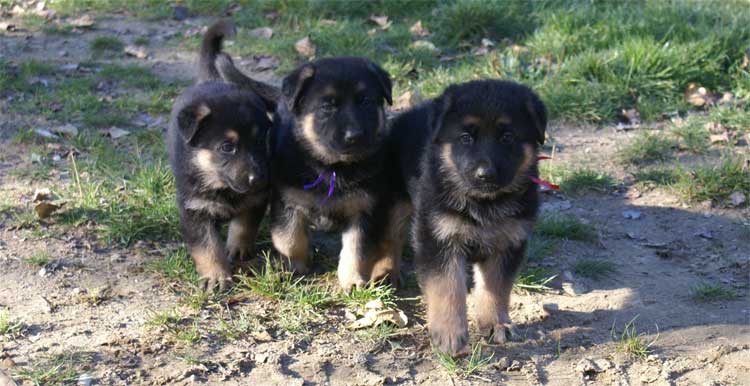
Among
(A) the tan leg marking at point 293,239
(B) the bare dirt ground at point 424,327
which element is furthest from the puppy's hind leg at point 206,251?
(A) the tan leg marking at point 293,239

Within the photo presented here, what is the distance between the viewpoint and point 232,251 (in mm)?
5160

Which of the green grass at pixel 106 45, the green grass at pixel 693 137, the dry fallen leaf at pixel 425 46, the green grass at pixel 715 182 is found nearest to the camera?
the green grass at pixel 715 182

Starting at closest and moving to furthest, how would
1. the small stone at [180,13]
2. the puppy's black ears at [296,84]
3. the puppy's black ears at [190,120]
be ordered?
the puppy's black ears at [190,120], the puppy's black ears at [296,84], the small stone at [180,13]

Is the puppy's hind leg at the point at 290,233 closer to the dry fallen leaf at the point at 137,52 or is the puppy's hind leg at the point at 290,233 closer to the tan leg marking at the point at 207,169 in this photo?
the tan leg marking at the point at 207,169

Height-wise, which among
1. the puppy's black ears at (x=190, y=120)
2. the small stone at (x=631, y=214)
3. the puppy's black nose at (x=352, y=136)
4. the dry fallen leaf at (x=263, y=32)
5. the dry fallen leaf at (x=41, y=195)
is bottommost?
the small stone at (x=631, y=214)

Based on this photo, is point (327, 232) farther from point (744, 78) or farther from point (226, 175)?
point (744, 78)

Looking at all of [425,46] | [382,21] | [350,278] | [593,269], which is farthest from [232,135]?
[382,21]

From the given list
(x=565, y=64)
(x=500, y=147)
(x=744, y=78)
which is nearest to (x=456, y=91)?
(x=500, y=147)

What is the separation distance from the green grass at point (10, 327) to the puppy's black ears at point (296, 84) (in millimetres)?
1755

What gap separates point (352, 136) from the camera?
14.8 feet

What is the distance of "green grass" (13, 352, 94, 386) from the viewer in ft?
12.5

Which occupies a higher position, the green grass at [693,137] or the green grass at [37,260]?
the green grass at [37,260]

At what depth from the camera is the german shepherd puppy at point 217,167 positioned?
4.59 meters

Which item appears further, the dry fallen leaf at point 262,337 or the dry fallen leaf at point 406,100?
the dry fallen leaf at point 406,100
